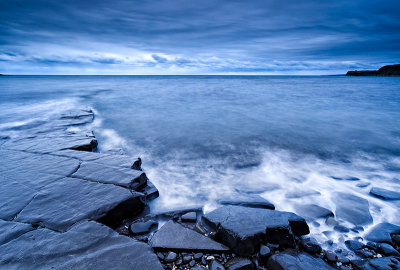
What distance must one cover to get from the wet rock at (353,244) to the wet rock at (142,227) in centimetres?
235

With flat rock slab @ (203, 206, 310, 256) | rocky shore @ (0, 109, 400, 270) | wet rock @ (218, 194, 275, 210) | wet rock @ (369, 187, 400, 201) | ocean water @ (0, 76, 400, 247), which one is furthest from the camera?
ocean water @ (0, 76, 400, 247)

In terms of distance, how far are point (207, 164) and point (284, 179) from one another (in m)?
1.73

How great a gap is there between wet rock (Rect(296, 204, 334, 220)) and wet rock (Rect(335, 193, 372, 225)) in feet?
0.53

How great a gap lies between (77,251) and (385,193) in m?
4.70

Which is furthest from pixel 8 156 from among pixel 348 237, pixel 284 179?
pixel 348 237

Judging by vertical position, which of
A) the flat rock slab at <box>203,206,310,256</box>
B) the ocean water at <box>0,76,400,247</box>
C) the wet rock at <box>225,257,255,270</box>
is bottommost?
the ocean water at <box>0,76,400,247</box>

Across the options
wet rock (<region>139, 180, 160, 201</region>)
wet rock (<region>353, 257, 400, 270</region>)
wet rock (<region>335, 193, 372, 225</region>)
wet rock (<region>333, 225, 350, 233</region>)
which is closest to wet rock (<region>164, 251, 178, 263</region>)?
wet rock (<region>139, 180, 160, 201</region>)

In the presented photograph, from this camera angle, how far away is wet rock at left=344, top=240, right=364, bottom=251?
2342 mm

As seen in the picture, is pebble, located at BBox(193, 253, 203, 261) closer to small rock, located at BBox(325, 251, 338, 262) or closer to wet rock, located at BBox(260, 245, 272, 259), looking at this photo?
wet rock, located at BBox(260, 245, 272, 259)

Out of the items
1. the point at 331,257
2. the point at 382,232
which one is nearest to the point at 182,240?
the point at 331,257

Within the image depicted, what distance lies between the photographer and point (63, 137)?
5.25m

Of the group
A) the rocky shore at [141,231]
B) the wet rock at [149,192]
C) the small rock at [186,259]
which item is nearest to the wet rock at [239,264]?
the rocky shore at [141,231]

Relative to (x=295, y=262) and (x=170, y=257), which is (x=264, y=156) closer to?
(x=295, y=262)

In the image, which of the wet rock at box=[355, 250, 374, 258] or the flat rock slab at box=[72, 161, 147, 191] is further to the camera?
the flat rock slab at box=[72, 161, 147, 191]
